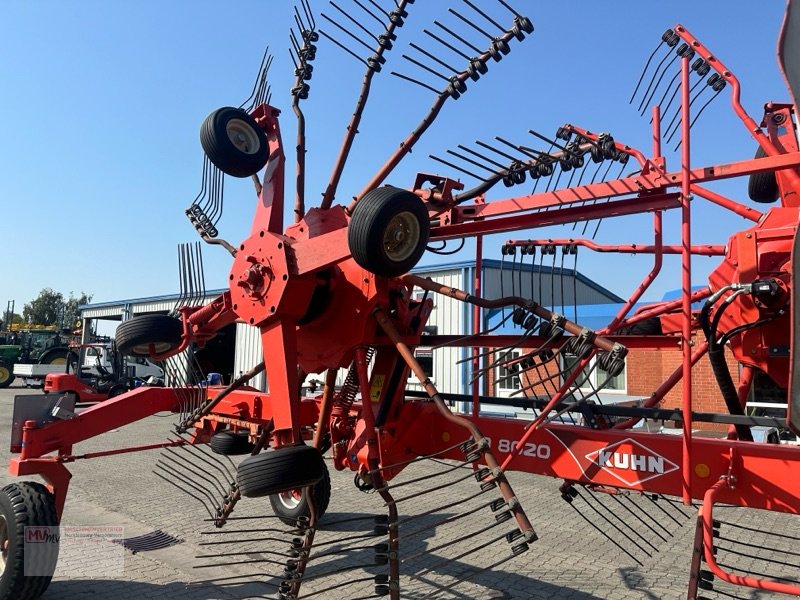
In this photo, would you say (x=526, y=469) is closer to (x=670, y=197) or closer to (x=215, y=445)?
(x=670, y=197)

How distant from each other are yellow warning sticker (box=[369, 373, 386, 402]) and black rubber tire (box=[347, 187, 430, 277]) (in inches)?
41.1

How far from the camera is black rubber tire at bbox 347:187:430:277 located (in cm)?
282

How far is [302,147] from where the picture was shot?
4.06 m

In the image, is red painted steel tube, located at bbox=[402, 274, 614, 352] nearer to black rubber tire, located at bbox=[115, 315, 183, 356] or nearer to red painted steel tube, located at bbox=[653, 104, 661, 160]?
red painted steel tube, located at bbox=[653, 104, 661, 160]

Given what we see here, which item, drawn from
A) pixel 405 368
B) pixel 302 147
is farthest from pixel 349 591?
pixel 302 147

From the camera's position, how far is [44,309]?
64.6m

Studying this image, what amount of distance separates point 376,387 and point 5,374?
28182mm

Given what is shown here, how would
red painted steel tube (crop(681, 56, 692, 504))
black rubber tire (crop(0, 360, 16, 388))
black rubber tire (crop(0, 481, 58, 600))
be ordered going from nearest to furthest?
1. red painted steel tube (crop(681, 56, 692, 504))
2. black rubber tire (crop(0, 481, 58, 600))
3. black rubber tire (crop(0, 360, 16, 388))

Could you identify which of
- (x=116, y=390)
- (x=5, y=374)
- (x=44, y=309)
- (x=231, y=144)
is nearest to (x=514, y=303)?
(x=231, y=144)

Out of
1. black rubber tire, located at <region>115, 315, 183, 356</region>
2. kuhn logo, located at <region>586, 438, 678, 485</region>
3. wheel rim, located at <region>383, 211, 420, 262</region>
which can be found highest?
wheel rim, located at <region>383, 211, 420, 262</region>

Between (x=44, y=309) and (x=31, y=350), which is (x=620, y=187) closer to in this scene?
(x=31, y=350)

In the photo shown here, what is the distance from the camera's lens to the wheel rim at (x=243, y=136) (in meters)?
3.85

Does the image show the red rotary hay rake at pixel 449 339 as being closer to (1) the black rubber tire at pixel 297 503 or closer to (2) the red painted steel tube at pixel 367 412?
(2) the red painted steel tube at pixel 367 412

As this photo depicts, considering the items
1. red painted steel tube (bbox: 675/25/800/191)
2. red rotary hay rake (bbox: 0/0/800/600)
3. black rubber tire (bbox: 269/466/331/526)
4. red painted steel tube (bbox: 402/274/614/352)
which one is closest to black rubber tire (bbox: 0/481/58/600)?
red rotary hay rake (bbox: 0/0/800/600)
